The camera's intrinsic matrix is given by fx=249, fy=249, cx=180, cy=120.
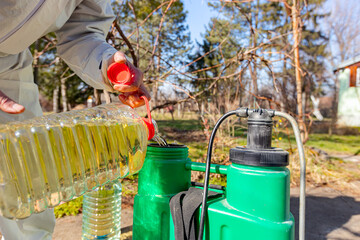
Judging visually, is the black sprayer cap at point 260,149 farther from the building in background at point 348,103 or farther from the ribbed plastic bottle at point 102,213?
the building in background at point 348,103

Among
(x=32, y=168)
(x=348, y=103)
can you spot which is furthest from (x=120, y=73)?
(x=348, y=103)

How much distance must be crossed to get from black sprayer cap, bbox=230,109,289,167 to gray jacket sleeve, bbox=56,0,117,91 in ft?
2.50

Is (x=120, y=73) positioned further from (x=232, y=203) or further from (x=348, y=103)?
(x=348, y=103)

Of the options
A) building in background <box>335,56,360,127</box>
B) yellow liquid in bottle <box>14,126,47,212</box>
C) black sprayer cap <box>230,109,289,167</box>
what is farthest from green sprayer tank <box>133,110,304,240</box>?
building in background <box>335,56,360,127</box>

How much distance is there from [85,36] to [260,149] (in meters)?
1.06

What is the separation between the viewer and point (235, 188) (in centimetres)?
84

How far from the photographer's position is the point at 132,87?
0.99 metres

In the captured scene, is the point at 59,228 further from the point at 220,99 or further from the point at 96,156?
the point at 220,99

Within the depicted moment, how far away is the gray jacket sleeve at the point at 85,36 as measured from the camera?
126cm

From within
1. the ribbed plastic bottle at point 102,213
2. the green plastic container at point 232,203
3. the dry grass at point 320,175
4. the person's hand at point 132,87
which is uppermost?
the person's hand at point 132,87

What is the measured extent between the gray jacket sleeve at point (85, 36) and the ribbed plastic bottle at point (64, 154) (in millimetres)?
211

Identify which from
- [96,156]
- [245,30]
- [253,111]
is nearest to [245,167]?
[253,111]

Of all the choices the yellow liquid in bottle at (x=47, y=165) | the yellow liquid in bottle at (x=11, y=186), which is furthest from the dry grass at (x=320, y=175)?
the yellow liquid in bottle at (x=11, y=186)

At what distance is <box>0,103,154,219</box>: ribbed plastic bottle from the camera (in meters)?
0.87
